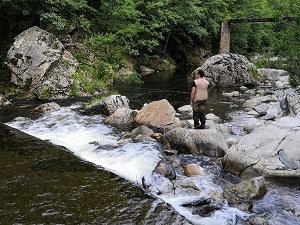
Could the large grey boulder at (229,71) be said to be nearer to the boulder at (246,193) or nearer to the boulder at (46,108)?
the boulder at (46,108)

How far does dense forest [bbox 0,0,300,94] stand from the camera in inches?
566

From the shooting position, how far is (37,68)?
1596 cm

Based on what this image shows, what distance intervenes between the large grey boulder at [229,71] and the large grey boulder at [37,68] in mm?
11614

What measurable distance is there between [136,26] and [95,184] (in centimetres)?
2026

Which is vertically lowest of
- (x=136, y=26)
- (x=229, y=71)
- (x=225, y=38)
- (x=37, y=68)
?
(x=229, y=71)

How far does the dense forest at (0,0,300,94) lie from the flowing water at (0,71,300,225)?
837 cm

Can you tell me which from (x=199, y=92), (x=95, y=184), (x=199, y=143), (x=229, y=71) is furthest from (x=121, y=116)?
(x=229, y=71)

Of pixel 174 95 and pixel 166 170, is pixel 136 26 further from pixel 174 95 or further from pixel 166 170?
pixel 166 170

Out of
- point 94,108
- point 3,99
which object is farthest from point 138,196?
point 3,99

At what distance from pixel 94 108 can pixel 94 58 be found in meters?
8.68

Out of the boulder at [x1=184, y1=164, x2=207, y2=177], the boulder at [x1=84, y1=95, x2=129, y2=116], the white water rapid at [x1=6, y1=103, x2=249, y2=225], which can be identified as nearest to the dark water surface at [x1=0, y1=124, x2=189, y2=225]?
the white water rapid at [x1=6, y1=103, x2=249, y2=225]

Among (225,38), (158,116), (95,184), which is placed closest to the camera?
(95,184)

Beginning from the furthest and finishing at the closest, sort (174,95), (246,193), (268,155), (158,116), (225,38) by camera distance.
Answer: (225,38)
(174,95)
(158,116)
(268,155)
(246,193)

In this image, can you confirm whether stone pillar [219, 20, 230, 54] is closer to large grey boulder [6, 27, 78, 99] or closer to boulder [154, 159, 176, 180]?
large grey boulder [6, 27, 78, 99]
